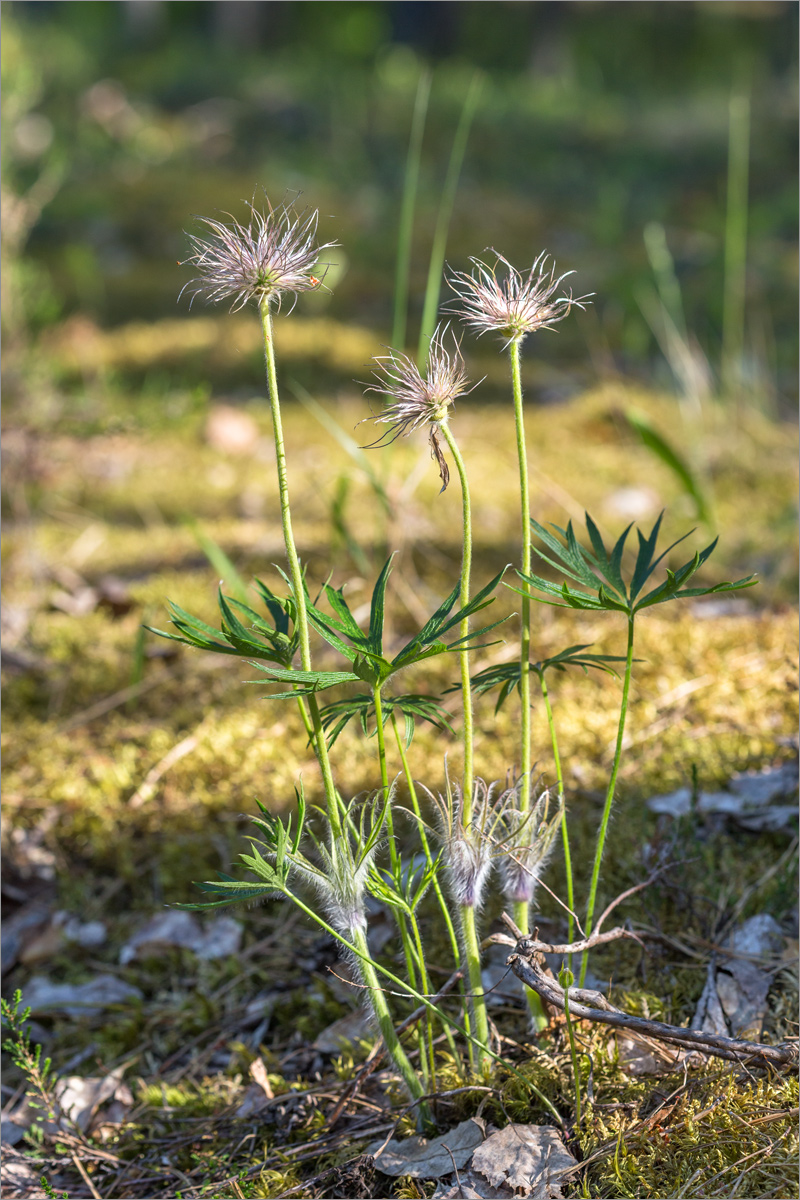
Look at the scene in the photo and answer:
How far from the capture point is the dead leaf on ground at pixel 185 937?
1.88m

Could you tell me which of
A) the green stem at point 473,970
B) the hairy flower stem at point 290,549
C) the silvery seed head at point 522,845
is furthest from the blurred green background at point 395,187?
the green stem at point 473,970

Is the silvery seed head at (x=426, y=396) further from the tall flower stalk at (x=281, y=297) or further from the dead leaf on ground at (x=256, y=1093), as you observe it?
the dead leaf on ground at (x=256, y=1093)

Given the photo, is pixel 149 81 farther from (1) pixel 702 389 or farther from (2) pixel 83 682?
(2) pixel 83 682

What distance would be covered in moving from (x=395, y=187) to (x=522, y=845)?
7.19 metres

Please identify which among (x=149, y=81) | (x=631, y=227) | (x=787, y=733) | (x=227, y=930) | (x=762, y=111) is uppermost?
(x=149, y=81)

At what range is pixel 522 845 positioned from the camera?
130cm

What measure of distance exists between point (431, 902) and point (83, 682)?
4.47ft

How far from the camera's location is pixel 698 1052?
51.9 inches

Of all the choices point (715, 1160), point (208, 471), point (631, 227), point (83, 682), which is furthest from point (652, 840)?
point (631, 227)

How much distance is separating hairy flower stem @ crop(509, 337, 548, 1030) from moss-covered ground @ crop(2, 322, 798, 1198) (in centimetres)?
11

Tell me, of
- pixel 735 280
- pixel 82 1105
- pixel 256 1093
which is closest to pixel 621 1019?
pixel 256 1093

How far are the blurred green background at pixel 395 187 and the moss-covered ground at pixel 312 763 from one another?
643 millimetres

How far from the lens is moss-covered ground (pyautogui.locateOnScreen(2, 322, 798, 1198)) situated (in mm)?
1337

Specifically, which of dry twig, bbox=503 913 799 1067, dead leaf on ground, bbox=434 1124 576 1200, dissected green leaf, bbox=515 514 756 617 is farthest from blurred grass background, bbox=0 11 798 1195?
dissected green leaf, bbox=515 514 756 617
